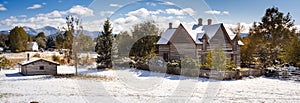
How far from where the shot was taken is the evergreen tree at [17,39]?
57156 mm

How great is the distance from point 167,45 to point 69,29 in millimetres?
12687

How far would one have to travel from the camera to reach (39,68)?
20828mm

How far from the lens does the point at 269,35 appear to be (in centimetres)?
2969

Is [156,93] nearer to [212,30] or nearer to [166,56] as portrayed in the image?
[166,56]

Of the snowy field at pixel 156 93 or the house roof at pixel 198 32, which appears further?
the house roof at pixel 198 32

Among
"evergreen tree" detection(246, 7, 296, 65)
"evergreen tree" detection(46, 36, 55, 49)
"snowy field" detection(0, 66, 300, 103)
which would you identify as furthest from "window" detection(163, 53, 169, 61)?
"evergreen tree" detection(46, 36, 55, 49)

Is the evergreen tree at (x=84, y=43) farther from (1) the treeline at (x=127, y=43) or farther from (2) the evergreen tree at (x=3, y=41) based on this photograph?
(2) the evergreen tree at (x=3, y=41)

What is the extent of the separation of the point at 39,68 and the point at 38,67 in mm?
128

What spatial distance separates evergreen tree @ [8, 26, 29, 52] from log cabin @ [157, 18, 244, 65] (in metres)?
45.5

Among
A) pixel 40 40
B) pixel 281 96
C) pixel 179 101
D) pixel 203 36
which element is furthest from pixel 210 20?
pixel 40 40

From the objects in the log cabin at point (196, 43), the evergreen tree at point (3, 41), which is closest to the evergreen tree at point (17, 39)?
the evergreen tree at point (3, 41)

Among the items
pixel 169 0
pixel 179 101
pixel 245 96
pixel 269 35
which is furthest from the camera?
pixel 269 35

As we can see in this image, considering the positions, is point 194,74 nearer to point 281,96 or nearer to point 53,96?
point 281,96

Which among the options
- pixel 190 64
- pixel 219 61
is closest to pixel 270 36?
pixel 219 61
